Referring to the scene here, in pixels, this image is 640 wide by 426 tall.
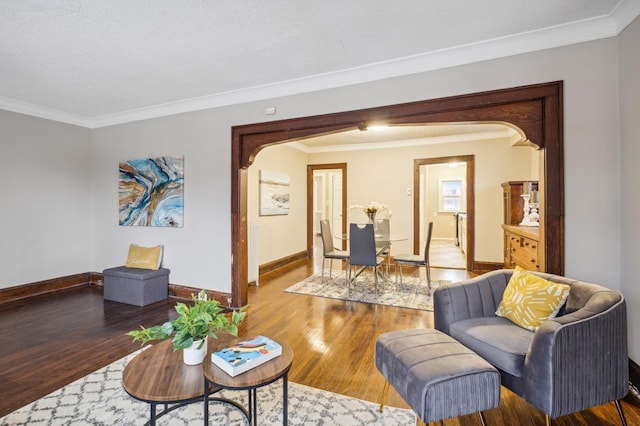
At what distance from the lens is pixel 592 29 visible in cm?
227

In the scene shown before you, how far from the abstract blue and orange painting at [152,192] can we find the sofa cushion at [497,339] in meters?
3.54

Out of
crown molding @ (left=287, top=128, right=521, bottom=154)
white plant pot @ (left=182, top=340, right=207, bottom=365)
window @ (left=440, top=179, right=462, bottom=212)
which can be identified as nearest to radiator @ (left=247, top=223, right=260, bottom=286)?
crown molding @ (left=287, top=128, right=521, bottom=154)

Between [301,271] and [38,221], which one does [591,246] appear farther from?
[38,221]

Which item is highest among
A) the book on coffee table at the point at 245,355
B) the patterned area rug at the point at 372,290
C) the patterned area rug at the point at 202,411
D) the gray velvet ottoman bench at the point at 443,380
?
the book on coffee table at the point at 245,355

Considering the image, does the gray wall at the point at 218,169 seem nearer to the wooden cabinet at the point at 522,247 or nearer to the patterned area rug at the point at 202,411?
the wooden cabinet at the point at 522,247

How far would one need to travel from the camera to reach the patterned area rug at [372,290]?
12.7ft

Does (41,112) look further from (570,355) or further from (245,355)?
(570,355)

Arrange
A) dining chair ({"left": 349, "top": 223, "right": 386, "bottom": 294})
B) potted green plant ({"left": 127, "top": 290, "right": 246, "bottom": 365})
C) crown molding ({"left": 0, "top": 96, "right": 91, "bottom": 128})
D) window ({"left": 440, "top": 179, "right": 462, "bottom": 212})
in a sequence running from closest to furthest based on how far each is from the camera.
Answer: potted green plant ({"left": 127, "top": 290, "right": 246, "bottom": 365}), crown molding ({"left": 0, "top": 96, "right": 91, "bottom": 128}), dining chair ({"left": 349, "top": 223, "right": 386, "bottom": 294}), window ({"left": 440, "top": 179, "right": 462, "bottom": 212})

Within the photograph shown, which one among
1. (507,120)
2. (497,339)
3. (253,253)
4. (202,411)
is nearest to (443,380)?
(497,339)

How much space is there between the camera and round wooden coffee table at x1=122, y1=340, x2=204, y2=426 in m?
1.35

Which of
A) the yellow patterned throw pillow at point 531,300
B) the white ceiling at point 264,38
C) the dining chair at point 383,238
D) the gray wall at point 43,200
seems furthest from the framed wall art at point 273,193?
the yellow patterned throw pillow at point 531,300

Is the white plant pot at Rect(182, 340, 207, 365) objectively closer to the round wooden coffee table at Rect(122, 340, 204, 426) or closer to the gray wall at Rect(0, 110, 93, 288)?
the round wooden coffee table at Rect(122, 340, 204, 426)

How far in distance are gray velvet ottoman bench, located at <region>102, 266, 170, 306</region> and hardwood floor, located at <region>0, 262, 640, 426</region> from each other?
0.39 ft

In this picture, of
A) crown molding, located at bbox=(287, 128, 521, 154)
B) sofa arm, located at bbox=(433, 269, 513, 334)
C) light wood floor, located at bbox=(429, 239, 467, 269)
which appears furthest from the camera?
light wood floor, located at bbox=(429, 239, 467, 269)
